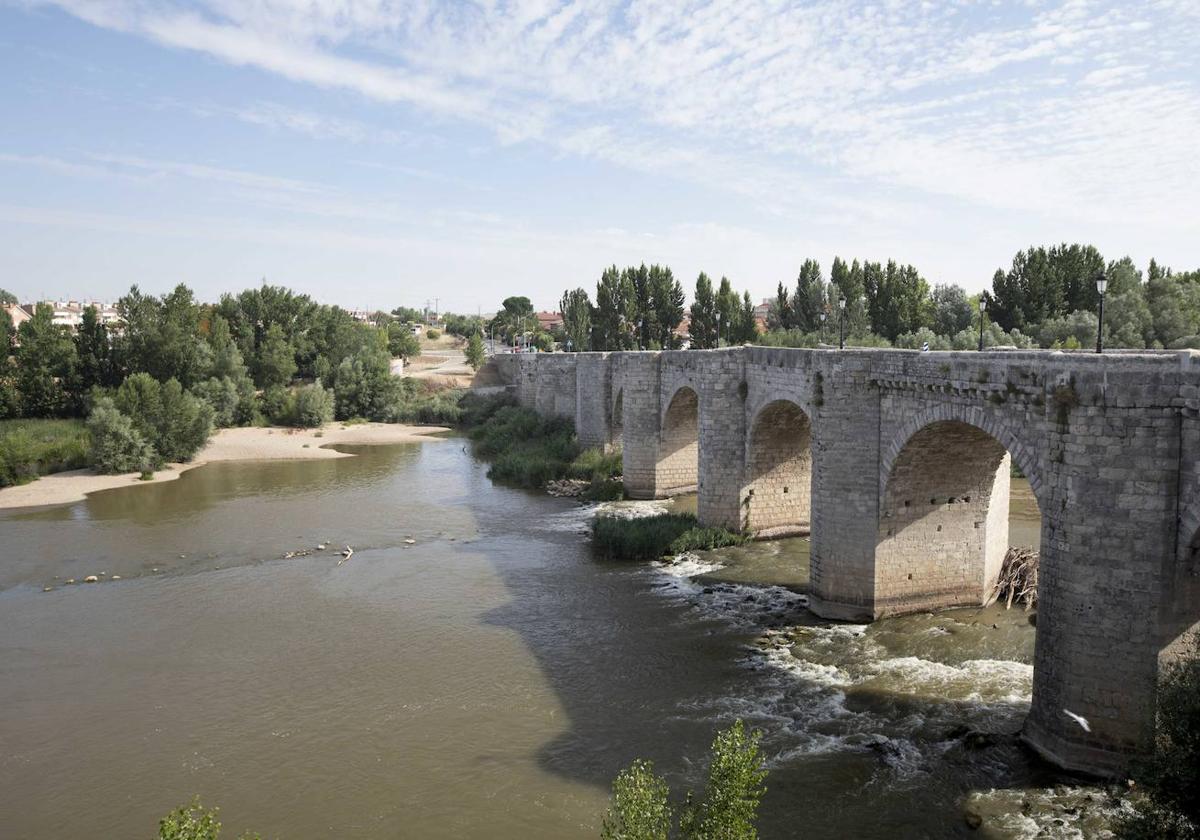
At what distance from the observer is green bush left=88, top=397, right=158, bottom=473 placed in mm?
32062

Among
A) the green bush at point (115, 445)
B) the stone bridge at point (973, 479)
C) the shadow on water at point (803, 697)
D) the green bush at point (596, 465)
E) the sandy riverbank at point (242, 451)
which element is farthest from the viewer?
the green bush at point (115, 445)

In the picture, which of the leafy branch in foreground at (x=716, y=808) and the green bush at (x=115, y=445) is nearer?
the leafy branch in foreground at (x=716, y=808)

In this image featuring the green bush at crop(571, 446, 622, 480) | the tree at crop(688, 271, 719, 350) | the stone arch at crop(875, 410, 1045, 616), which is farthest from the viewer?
the tree at crop(688, 271, 719, 350)

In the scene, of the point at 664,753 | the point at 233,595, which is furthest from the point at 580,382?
the point at 664,753

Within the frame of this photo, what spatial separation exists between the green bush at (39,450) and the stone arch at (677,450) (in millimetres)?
21870

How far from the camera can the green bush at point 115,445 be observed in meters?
32.1

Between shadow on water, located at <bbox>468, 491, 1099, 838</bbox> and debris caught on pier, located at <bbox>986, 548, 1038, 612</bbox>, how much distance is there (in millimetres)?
406

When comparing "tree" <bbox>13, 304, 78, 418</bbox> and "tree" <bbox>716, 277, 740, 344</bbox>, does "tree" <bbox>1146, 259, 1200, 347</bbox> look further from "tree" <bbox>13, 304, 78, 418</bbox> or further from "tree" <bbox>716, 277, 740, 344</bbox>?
"tree" <bbox>13, 304, 78, 418</bbox>

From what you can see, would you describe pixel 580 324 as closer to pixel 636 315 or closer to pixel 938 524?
pixel 636 315

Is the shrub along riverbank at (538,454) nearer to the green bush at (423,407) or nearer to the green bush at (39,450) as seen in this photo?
the green bush at (423,407)

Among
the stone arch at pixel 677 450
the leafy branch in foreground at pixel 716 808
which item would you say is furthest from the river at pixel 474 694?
the stone arch at pixel 677 450

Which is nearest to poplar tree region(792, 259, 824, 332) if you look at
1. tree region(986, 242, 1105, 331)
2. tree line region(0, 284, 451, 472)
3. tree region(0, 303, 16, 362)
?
tree region(986, 242, 1105, 331)

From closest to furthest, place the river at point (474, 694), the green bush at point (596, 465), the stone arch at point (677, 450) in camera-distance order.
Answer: the river at point (474, 694) → the stone arch at point (677, 450) → the green bush at point (596, 465)

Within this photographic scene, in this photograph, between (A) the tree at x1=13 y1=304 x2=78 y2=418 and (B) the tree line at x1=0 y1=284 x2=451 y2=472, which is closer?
(B) the tree line at x1=0 y1=284 x2=451 y2=472
